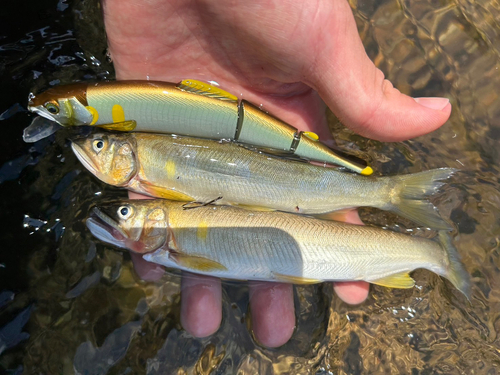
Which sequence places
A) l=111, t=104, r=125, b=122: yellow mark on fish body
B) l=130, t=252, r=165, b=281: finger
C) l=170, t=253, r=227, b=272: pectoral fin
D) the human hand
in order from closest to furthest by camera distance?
the human hand → l=170, t=253, r=227, b=272: pectoral fin → l=111, t=104, r=125, b=122: yellow mark on fish body → l=130, t=252, r=165, b=281: finger

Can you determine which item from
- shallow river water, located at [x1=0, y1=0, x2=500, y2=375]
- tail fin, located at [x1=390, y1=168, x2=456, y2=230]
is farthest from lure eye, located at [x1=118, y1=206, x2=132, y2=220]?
tail fin, located at [x1=390, y1=168, x2=456, y2=230]

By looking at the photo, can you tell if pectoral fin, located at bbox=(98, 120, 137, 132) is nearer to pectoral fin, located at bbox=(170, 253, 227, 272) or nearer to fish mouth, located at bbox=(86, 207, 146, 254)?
fish mouth, located at bbox=(86, 207, 146, 254)

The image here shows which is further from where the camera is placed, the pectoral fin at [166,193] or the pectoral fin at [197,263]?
the pectoral fin at [166,193]

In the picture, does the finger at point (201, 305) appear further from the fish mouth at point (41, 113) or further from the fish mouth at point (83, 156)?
the fish mouth at point (41, 113)

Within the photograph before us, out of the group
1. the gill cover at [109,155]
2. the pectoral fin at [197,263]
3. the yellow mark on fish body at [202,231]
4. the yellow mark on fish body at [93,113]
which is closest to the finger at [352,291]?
the pectoral fin at [197,263]

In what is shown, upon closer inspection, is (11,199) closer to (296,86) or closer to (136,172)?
(136,172)

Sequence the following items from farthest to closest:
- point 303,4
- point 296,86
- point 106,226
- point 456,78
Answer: point 456,78 → point 296,86 → point 106,226 → point 303,4

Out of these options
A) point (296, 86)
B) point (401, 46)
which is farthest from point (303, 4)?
point (401, 46)
